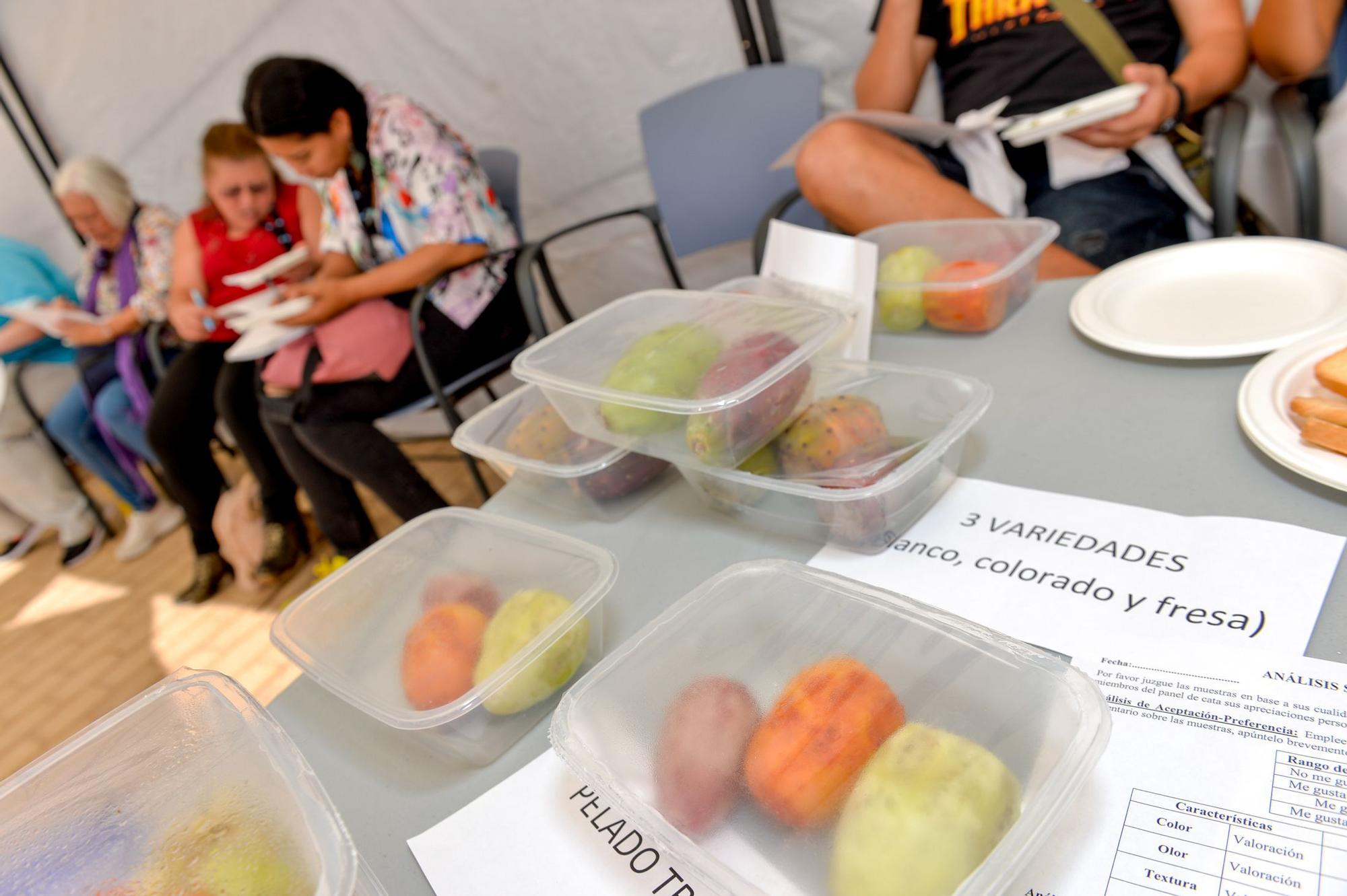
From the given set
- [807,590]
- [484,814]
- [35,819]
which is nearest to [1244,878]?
[807,590]

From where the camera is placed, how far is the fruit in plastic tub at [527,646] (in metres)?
0.47

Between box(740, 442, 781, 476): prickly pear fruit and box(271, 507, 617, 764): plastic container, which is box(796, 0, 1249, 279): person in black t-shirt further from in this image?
box(271, 507, 617, 764): plastic container

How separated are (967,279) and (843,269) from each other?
0.40 feet

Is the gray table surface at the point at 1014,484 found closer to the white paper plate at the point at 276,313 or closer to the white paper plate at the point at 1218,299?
the white paper plate at the point at 1218,299

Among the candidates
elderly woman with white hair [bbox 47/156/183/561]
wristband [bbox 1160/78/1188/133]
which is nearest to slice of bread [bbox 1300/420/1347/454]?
wristband [bbox 1160/78/1188/133]

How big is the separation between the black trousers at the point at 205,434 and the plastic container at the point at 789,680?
192 cm

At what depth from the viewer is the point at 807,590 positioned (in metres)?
0.45

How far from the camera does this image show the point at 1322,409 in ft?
1.57

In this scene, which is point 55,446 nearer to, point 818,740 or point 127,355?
point 127,355

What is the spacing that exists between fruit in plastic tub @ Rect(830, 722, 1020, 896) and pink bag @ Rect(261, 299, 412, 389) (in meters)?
1.47

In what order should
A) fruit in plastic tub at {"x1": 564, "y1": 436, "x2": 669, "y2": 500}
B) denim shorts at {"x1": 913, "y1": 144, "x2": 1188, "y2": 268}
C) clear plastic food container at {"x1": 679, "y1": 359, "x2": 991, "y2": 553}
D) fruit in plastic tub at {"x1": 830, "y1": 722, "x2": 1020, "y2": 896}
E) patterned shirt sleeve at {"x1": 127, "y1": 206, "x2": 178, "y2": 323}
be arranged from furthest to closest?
patterned shirt sleeve at {"x1": 127, "y1": 206, "x2": 178, "y2": 323} → denim shorts at {"x1": 913, "y1": 144, "x2": 1188, "y2": 268} → fruit in plastic tub at {"x1": 564, "y1": 436, "x2": 669, "y2": 500} → clear plastic food container at {"x1": 679, "y1": 359, "x2": 991, "y2": 553} → fruit in plastic tub at {"x1": 830, "y1": 722, "x2": 1020, "y2": 896}

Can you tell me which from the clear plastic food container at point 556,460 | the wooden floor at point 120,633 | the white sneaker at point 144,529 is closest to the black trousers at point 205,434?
the wooden floor at point 120,633

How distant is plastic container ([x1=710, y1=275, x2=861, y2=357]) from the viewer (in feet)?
2.27

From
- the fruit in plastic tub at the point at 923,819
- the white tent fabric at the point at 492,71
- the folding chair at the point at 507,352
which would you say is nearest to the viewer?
the fruit in plastic tub at the point at 923,819
